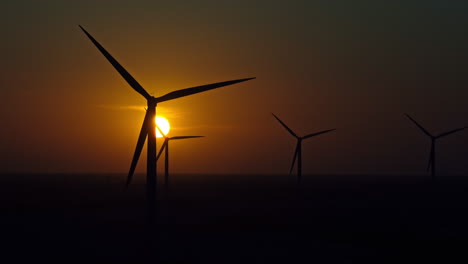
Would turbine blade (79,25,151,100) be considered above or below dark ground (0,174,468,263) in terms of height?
above

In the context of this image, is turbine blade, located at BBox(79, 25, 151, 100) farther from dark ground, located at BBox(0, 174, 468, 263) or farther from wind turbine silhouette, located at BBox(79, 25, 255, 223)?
dark ground, located at BBox(0, 174, 468, 263)

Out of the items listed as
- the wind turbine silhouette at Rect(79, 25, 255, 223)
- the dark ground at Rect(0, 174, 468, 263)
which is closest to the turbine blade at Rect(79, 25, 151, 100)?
the wind turbine silhouette at Rect(79, 25, 255, 223)

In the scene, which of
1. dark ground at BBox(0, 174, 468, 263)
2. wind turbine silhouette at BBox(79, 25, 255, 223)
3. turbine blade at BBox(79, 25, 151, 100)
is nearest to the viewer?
dark ground at BBox(0, 174, 468, 263)

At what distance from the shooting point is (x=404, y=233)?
5369 cm

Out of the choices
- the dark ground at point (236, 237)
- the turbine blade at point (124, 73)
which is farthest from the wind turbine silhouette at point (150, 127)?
the dark ground at point (236, 237)

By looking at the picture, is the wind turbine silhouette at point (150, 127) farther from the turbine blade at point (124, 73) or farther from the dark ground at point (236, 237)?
the dark ground at point (236, 237)

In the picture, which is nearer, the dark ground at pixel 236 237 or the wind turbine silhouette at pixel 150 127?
the dark ground at pixel 236 237

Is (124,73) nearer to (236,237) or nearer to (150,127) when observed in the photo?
(150,127)

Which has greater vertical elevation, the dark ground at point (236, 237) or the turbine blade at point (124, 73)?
the turbine blade at point (124, 73)

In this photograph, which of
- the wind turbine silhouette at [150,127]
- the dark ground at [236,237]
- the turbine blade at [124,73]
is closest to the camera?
the dark ground at [236,237]

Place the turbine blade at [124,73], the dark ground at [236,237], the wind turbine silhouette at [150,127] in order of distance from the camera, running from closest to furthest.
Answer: the dark ground at [236,237], the wind turbine silhouette at [150,127], the turbine blade at [124,73]

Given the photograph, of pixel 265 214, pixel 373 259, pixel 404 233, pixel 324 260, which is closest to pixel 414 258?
pixel 373 259

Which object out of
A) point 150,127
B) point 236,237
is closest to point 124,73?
point 150,127

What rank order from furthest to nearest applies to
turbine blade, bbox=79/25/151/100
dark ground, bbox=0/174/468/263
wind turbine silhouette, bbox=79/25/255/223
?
turbine blade, bbox=79/25/151/100, wind turbine silhouette, bbox=79/25/255/223, dark ground, bbox=0/174/468/263
